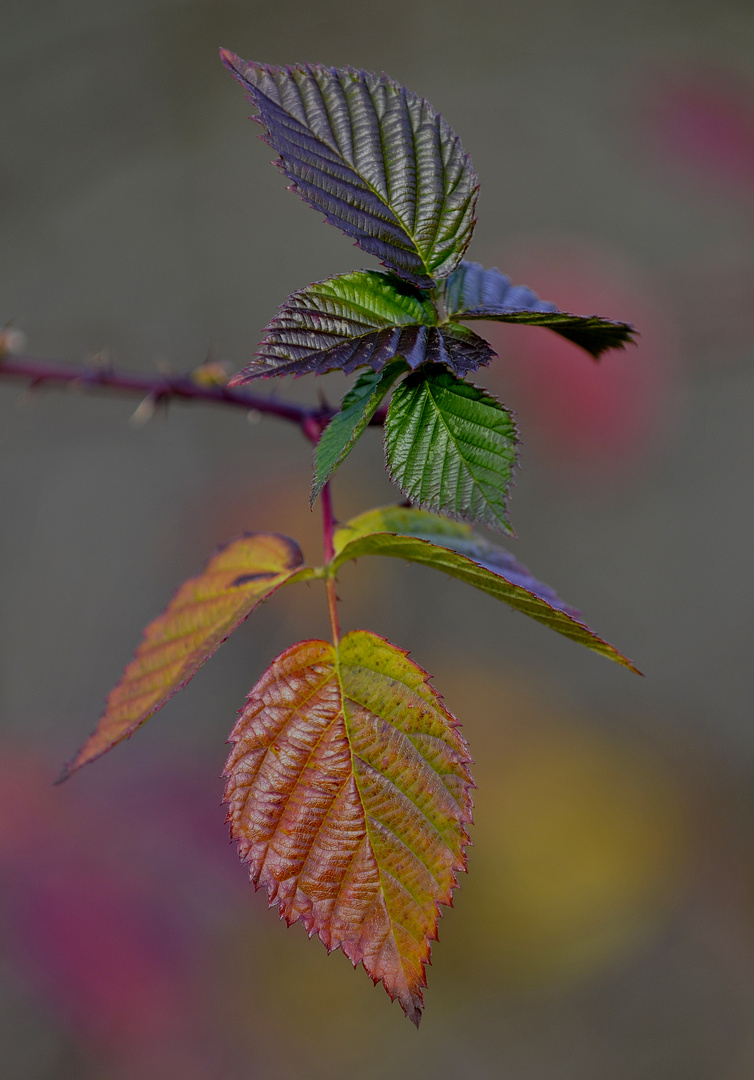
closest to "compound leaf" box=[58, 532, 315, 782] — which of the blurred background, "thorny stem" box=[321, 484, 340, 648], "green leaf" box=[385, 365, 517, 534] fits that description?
"thorny stem" box=[321, 484, 340, 648]

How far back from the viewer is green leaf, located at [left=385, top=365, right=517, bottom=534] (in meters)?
0.45

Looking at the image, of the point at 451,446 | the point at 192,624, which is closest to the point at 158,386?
the point at 192,624

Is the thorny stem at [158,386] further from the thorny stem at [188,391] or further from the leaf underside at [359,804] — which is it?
the leaf underside at [359,804]

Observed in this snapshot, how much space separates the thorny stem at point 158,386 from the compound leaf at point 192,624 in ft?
0.31

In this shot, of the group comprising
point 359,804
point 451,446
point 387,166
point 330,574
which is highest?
point 387,166

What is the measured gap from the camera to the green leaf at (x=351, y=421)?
41cm

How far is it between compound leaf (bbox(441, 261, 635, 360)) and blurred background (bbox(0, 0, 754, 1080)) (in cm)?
47

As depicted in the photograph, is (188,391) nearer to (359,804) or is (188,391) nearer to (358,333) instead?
(358,333)

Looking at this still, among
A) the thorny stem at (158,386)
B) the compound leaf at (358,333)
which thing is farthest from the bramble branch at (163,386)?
the compound leaf at (358,333)

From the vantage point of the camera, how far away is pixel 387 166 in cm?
48

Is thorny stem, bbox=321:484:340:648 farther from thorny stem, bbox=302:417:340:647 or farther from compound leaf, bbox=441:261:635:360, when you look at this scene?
compound leaf, bbox=441:261:635:360

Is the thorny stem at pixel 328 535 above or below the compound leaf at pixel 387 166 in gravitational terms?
below

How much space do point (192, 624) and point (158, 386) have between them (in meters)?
0.24

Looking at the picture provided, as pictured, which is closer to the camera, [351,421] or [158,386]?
[351,421]
